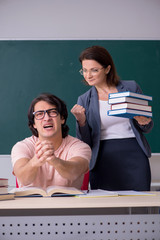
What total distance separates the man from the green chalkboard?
1780 millimetres

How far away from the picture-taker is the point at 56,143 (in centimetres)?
197

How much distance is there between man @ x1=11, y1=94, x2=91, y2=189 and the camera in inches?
65.5

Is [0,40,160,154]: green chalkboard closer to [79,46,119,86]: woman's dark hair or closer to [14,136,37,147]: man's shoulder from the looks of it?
[79,46,119,86]: woman's dark hair

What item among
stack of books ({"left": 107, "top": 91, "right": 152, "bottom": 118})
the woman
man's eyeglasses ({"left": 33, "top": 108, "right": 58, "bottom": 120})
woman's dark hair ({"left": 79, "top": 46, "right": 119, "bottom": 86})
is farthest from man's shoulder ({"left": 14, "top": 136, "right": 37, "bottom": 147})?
woman's dark hair ({"left": 79, "top": 46, "right": 119, "bottom": 86})

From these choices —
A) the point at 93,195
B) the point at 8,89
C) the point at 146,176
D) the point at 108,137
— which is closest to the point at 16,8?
the point at 8,89

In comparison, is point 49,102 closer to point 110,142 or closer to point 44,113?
point 44,113

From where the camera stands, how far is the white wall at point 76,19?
4066 millimetres

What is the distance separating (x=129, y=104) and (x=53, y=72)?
227cm

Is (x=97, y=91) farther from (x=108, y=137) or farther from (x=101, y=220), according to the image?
(x=101, y=220)

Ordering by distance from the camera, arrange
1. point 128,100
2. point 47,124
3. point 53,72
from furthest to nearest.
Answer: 1. point 53,72
2. point 47,124
3. point 128,100

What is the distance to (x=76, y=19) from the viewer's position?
4094mm

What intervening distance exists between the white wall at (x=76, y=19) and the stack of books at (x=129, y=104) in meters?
2.42

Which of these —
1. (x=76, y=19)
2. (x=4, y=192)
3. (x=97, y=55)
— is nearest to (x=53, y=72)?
(x=76, y=19)

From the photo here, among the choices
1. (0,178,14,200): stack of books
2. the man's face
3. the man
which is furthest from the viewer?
the man's face
